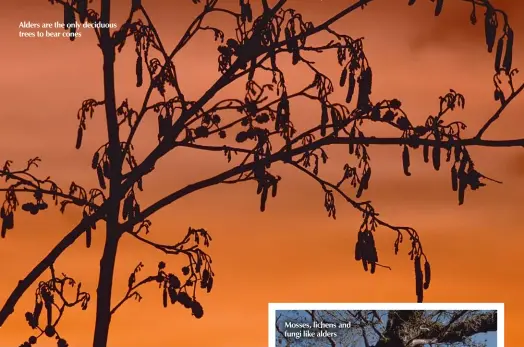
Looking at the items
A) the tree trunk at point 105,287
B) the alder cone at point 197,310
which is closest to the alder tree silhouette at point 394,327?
the alder cone at point 197,310

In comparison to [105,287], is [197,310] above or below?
below

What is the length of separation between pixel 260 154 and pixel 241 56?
1.58 ft

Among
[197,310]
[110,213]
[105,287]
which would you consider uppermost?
[110,213]

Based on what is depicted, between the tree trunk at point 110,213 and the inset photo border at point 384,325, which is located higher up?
the tree trunk at point 110,213

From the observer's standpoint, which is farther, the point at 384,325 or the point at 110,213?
the point at 384,325

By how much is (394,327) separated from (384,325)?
75 mm

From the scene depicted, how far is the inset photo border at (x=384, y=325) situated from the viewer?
5973mm

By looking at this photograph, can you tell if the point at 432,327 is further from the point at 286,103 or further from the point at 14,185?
the point at 14,185

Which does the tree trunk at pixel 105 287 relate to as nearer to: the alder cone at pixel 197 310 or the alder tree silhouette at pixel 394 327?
the alder cone at pixel 197 310

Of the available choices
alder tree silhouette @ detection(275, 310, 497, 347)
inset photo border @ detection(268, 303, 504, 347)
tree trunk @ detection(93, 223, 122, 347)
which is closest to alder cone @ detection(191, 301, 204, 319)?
tree trunk @ detection(93, 223, 122, 347)

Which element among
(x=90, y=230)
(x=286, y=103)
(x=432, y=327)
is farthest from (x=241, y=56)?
(x=432, y=327)

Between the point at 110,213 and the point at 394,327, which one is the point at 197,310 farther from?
the point at 394,327

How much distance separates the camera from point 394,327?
22.5ft

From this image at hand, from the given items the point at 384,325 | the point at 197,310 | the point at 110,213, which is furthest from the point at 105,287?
the point at 384,325
